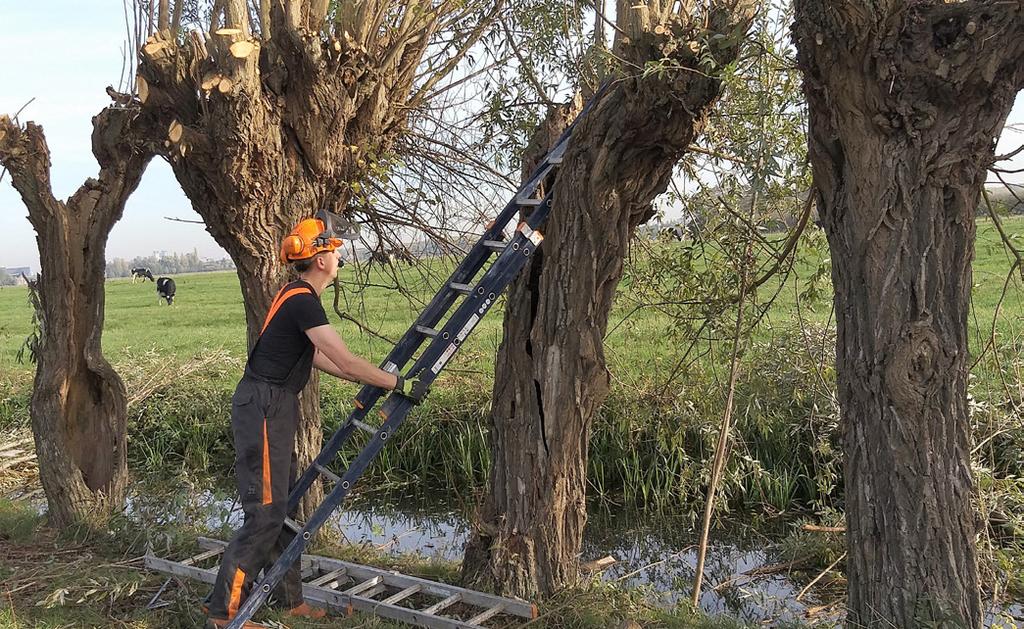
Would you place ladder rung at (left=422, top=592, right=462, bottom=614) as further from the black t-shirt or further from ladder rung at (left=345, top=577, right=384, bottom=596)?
the black t-shirt

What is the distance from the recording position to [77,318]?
20.6 ft

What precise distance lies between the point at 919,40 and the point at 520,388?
2560mm

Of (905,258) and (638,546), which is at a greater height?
(905,258)

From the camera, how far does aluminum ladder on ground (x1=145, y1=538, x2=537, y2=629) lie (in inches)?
174

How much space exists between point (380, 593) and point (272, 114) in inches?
122

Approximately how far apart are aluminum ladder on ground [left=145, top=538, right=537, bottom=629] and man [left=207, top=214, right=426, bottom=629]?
606 millimetres

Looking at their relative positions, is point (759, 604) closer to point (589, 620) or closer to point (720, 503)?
point (720, 503)

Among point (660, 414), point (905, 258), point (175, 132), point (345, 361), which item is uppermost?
point (175, 132)

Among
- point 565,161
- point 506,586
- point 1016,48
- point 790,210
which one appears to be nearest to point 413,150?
point 565,161

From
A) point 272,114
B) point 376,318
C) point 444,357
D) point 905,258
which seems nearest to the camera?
point 905,258

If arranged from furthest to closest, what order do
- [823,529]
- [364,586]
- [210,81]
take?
[823,529], [210,81], [364,586]

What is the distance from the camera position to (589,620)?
4.42 meters

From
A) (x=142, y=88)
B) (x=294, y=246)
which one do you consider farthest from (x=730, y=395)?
(x=142, y=88)

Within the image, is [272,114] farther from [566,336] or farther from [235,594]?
[235,594]
